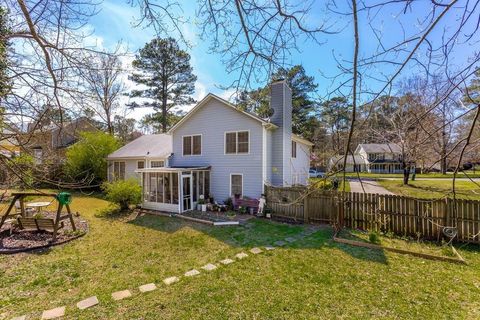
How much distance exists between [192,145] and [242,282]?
390 inches

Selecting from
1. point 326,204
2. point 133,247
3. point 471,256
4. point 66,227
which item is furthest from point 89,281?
point 471,256

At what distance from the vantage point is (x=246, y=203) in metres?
11.6

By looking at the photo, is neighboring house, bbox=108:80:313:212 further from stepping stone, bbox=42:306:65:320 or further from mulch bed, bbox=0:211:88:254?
stepping stone, bbox=42:306:65:320

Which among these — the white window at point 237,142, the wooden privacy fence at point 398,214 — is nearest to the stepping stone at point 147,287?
the wooden privacy fence at point 398,214

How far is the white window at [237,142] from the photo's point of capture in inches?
472

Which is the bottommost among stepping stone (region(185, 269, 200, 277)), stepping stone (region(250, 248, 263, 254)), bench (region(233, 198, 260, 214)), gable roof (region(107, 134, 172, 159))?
stepping stone (region(250, 248, 263, 254))

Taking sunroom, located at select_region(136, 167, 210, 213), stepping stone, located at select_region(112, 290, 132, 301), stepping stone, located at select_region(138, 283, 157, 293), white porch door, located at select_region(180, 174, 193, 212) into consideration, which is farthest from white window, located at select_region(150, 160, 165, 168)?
stepping stone, located at select_region(112, 290, 132, 301)

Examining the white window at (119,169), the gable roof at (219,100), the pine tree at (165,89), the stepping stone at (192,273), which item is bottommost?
the stepping stone at (192,273)

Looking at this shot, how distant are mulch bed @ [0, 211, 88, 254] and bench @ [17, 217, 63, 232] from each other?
0.24 m

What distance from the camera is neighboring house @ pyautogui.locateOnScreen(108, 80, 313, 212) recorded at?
1170 centimetres

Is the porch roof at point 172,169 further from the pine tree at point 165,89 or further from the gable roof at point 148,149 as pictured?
the pine tree at point 165,89

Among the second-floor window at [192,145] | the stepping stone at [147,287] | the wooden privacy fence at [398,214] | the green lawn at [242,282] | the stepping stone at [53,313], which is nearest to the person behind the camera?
the stepping stone at [53,313]

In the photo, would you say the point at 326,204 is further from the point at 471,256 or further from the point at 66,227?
the point at 66,227

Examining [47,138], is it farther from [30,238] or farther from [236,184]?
[236,184]
